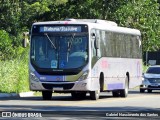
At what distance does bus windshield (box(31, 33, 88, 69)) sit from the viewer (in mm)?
30609

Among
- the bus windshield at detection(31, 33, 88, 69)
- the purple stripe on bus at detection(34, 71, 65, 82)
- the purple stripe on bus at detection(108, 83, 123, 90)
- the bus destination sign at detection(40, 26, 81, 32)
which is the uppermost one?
the bus destination sign at detection(40, 26, 81, 32)

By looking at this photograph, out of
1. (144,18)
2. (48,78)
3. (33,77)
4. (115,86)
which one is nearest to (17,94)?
(115,86)

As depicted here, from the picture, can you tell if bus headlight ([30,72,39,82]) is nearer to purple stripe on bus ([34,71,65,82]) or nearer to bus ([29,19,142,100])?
bus ([29,19,142,100])

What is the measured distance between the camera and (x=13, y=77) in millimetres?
39031

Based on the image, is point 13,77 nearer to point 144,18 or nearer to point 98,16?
point 98,16

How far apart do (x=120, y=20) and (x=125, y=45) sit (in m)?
20.6

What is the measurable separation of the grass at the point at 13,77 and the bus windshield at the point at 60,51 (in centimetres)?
624

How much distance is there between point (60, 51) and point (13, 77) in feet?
28.9

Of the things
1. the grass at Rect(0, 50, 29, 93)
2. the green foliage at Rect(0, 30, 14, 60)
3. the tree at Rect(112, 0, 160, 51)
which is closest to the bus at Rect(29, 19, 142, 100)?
the grass at Rect(0, 50, 29, 93)

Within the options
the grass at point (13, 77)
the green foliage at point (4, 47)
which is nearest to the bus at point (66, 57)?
the grass at point (13, 77)

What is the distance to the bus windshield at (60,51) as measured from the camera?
100ft

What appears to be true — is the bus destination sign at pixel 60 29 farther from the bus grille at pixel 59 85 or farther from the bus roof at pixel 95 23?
the bus grille at pixel 59 85

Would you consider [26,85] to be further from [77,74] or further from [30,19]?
[30,19]

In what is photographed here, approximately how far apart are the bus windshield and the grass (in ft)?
20.5
